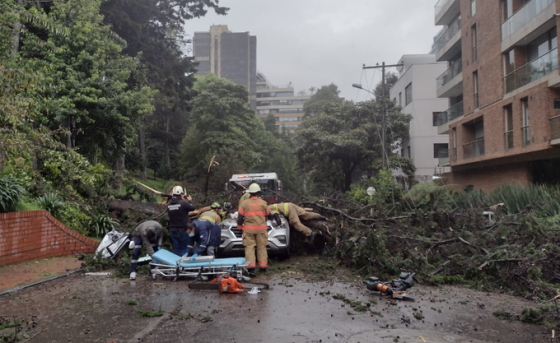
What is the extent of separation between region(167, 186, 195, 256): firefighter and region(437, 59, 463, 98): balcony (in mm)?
23863

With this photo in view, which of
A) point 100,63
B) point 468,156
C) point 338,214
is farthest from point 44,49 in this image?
point 468,156

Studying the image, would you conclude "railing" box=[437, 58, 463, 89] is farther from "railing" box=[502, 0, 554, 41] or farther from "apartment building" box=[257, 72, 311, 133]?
"apartment building" box=[257, 72, 311, 133]

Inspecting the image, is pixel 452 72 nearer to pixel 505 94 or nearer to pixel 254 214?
pixel 505 94

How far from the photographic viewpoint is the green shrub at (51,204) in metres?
11.0

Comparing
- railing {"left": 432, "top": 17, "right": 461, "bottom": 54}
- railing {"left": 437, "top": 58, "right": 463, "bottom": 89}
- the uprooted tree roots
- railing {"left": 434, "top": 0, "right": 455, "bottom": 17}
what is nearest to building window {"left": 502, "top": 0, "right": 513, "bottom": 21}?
railing {"left": 437, "top": 58, "right": 463, "bottom": 89}

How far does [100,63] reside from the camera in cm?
1767

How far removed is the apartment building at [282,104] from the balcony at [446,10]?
271ft

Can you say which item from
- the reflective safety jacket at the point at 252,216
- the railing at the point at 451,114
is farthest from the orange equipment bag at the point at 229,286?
the railing at the point at 451,114

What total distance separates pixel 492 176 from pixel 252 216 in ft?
64.9

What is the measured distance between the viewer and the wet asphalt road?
507cm

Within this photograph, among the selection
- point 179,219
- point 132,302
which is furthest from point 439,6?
point 132,302

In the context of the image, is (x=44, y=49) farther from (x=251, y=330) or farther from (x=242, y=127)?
(x=242, y=127)

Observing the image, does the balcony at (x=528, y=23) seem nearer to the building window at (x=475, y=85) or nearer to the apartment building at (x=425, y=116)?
the building window at (x=475, y=85)

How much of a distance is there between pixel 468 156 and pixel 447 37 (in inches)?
399
